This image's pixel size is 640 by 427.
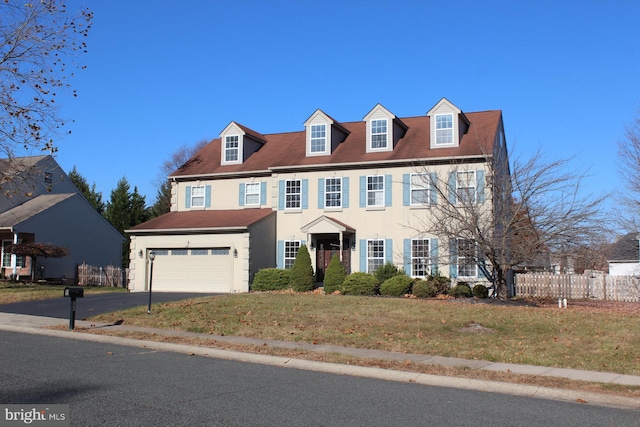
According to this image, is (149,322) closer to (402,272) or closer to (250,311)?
(250,311)

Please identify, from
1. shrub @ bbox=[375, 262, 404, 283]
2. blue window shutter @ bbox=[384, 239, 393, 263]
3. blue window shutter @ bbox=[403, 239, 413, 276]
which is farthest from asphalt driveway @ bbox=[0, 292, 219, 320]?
blue window shutter @ bbox=[403, 239, 413, 276]

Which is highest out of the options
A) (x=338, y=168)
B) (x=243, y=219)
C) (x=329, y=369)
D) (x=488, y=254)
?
(x=338, y=168)

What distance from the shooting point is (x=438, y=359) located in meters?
11.7

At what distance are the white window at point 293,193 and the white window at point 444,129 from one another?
7.26 m

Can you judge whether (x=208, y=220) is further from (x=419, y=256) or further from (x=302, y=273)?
(x=419, y=256)

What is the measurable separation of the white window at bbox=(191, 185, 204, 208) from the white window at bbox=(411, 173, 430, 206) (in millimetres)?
11880

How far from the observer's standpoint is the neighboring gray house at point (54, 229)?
3591 centimetres

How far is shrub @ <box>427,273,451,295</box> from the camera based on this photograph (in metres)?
24.6

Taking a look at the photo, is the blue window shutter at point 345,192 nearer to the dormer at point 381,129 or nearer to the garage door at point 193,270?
the dormer at point 381,129

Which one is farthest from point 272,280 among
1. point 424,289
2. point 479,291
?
point 479,291

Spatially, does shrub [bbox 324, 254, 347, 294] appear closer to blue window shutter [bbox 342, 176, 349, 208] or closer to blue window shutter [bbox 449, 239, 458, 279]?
blue window shutter [bbox 342, 176, 349, 208]

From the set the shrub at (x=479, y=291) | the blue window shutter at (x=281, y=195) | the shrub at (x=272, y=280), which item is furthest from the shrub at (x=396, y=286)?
the blue window shutter at (x=281, y=195)

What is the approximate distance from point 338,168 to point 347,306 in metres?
10.6

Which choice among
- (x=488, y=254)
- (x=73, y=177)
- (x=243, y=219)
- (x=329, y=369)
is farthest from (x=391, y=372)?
(x=73, y=177)
